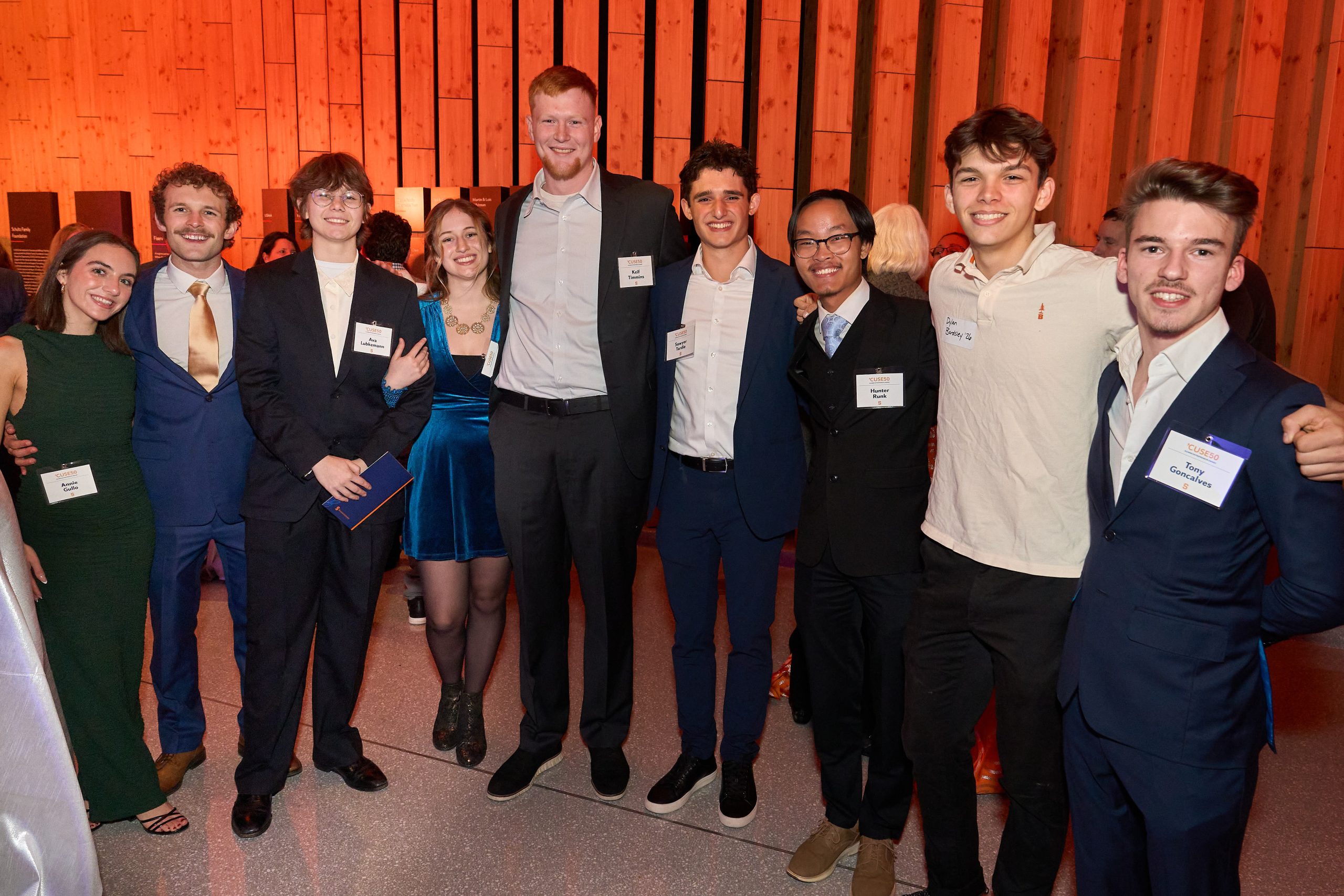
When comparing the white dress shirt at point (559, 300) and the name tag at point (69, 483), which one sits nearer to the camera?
the name tag at point (69, 483)

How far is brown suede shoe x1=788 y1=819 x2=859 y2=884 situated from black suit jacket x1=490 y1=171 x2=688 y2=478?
1.17 metres

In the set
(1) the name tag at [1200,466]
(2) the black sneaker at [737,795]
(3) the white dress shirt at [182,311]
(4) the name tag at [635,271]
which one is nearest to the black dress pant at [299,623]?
(3) the white dress shirt at [182,311]

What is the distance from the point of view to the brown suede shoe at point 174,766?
2926mm

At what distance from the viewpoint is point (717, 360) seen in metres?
2.70

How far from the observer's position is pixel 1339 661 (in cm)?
420

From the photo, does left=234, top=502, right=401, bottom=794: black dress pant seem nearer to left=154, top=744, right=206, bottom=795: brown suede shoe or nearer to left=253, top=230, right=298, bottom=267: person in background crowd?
left=154, top=744, right=206, bottom=795: brown suede shoe

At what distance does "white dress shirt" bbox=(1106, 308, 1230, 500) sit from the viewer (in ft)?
5.30

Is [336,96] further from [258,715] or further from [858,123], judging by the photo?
[258,715]

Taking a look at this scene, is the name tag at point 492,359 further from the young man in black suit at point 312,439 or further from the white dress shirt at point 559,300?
the young man in black suit at point 312,439

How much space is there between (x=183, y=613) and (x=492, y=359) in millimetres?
1259

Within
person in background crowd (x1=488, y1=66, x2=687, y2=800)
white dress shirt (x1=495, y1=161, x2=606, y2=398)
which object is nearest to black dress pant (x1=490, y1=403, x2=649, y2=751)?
person in background crowd (x1=488, y1=66, x2=687, y2=800)

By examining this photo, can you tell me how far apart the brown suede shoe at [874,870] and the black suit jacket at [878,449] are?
2.49 ft

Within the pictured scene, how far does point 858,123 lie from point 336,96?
430 centimetres

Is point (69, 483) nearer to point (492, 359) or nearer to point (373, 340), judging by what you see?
point (373, 340)
